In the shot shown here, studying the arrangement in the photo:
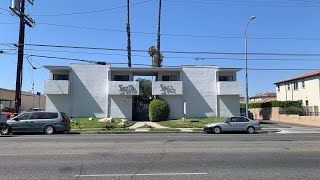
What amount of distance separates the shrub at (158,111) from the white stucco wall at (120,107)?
2.60 m

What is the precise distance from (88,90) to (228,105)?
15604mm

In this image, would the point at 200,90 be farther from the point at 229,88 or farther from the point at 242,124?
the point at 242,124

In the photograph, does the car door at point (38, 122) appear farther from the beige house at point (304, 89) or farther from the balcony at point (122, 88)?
the beige house at point (304, 89)

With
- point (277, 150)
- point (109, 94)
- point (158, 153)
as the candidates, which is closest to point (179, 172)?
point (158, 153)

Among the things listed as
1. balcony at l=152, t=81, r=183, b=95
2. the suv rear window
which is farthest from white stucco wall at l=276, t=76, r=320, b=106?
the suv rear window

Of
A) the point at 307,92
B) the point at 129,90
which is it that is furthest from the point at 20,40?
the point at 307,92

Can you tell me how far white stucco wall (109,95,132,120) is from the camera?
38344 millimetres

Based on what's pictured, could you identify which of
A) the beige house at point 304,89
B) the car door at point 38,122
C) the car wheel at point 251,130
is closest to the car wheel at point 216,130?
the car wheel at point 251,130

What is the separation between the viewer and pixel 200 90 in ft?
129

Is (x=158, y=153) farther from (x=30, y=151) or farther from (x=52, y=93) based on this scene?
(x=52, y=93)

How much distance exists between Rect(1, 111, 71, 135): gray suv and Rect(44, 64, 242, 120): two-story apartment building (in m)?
13.3

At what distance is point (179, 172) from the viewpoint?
8.41 meters

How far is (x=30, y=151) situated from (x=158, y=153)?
4.48 m

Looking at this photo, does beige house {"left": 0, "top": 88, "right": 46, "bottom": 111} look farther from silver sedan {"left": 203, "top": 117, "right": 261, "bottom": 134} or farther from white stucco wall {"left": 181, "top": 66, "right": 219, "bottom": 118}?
silver sedan {"left": 203, "top": 117, "right": 261, "bottom": 134}
